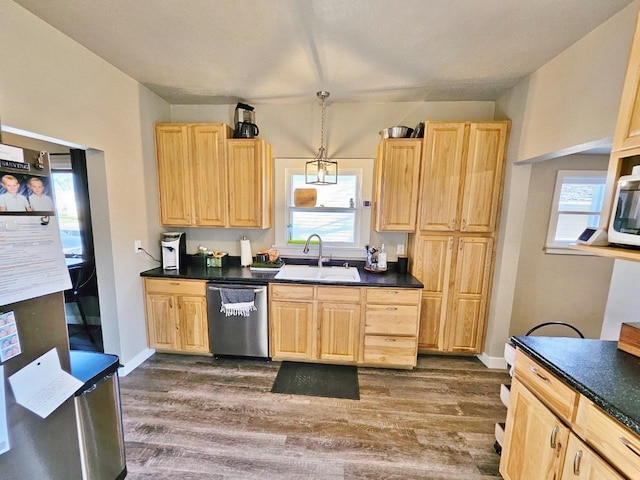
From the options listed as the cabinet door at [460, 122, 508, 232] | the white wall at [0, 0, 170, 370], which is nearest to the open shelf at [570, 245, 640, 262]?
the cabinet door at [460, 122, 508, 232]

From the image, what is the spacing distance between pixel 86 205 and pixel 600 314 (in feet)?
19.2

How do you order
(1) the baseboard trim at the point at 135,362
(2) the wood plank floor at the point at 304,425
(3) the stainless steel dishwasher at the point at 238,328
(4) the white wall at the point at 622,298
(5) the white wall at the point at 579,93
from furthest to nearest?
1. (3) the stainless steel dishwasher at the point at 238,328
2. (1) the baseboard trim at the point at 135,362
3. (4) the white wall at the point at 622,298
4. (2) the wood plank floor at the point at 304,425
5. (5) the white wall at the point at 579,93

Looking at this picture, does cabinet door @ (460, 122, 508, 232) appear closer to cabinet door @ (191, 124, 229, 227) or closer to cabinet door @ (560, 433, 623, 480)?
cabinet door @ (560, 433, 623, 480)

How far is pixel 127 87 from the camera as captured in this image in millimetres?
2406

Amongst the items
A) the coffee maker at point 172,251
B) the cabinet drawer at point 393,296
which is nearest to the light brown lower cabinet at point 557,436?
the cabinet drawer at point 393,296

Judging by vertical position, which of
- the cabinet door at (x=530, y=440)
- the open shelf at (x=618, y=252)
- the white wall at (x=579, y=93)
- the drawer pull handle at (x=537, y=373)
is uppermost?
the white wall at (x=579, y=93)

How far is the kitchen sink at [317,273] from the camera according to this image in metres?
2.66

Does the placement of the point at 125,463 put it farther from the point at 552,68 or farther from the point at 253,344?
the point at 552,68

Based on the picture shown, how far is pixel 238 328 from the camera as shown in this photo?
261 cm

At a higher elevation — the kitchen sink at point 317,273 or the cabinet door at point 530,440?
the kitchen sink at point 317,273

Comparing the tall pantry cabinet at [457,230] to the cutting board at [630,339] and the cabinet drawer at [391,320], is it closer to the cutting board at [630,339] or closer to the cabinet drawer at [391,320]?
the cabinet drawer at [391,320]

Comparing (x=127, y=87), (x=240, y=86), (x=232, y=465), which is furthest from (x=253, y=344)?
(x=127, y=87)

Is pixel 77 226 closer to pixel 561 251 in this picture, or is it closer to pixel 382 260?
pixel 382 260

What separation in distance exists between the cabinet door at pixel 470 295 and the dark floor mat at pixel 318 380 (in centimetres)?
117
